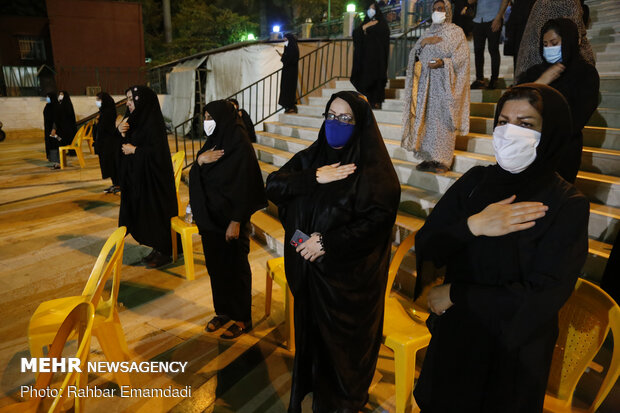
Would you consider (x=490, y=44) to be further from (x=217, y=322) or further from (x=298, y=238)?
(x=217, y=322)

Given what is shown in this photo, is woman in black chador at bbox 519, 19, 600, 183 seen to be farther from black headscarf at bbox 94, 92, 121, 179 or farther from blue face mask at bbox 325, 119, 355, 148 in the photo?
black headscarf at bbox 94, 92, 121, 179

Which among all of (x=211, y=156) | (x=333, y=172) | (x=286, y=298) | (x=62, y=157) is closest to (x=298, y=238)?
(x=333, y=172)

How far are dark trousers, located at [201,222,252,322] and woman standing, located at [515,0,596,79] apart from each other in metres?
2.41

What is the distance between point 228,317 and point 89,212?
388cm

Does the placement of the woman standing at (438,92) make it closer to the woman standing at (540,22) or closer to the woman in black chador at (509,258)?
the woman standing at (540,22)

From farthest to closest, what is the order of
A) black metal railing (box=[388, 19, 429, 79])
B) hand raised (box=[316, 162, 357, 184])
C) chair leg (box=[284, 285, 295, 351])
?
black metal railing (box=[388, 19, 429, 79])
chair leg (box=[284, 285, 295, 351])
hand raised (box=[316, 162, 357, 184])

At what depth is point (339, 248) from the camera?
1736 mm

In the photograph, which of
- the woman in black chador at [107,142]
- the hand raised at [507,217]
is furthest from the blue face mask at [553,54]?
the woman in black chador at [107,142]

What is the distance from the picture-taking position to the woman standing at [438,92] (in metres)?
3.52

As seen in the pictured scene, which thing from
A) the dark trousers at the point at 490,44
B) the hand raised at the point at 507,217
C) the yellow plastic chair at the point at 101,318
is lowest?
the yellow plastic chair at the point at 101,318

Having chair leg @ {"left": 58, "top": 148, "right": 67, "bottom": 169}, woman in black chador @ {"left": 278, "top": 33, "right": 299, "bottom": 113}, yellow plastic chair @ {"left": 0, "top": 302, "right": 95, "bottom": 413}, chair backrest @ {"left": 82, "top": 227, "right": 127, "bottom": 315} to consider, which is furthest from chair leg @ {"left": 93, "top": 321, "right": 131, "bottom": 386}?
chair leg @ {"left": 58, "top": 148, "right": 67, "bottom": 169}

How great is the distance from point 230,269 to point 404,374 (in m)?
1.38

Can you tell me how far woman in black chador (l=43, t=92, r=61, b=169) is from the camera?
8133mm

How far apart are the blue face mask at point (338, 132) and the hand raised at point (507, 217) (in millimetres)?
765
